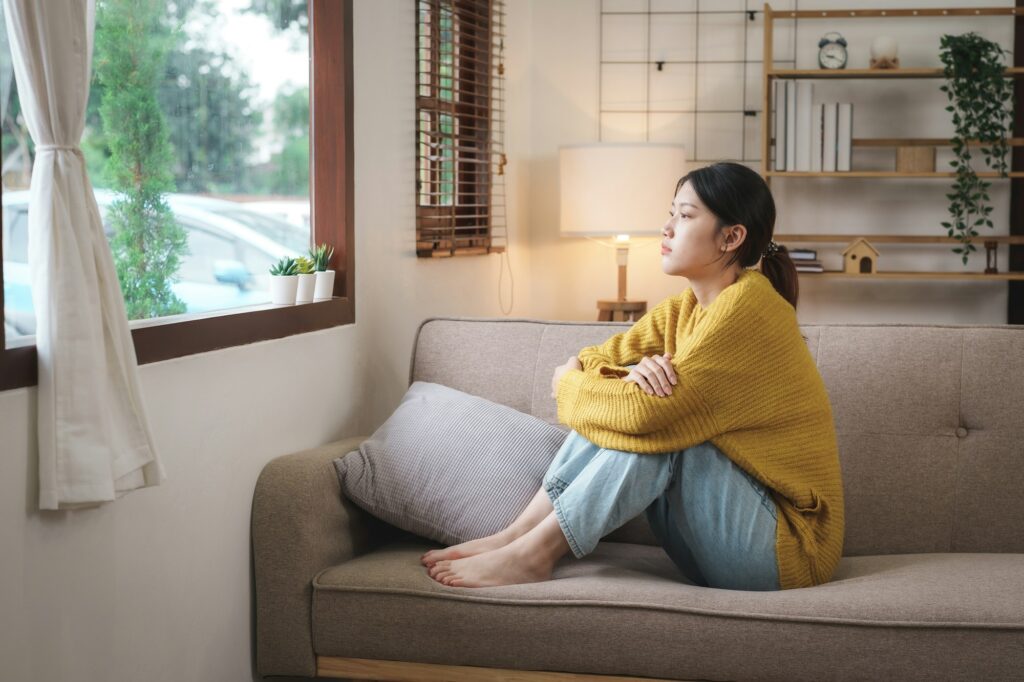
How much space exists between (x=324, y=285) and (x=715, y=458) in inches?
42.1

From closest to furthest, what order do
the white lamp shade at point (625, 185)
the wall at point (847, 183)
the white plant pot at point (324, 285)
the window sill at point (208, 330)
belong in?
the window sill at point (208, 330), the white plant pot at point (324, 285), the white lamp shade at point (625, 185), the wall at point (847, 183)

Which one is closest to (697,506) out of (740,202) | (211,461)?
(740,202)

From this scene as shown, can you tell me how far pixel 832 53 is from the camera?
Answer: 14.4 feet

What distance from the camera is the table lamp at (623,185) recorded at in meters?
4.10

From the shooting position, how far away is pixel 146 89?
6.85 feet

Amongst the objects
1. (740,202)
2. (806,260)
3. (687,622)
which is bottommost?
(687,622)

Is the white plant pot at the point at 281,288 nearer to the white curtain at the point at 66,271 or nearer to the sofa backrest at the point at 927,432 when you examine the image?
the white curtain at the point at 66,271

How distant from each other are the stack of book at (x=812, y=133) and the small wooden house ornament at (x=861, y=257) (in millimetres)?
301

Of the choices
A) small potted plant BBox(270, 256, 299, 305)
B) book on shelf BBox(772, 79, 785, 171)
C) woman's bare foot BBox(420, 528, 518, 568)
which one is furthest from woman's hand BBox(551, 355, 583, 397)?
book on shelf BBox(772, 79, 785, 171)

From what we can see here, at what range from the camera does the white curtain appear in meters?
1.55

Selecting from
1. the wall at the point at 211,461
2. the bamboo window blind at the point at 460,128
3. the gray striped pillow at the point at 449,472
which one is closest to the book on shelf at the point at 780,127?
the bamboo window blind at the point at 460,128

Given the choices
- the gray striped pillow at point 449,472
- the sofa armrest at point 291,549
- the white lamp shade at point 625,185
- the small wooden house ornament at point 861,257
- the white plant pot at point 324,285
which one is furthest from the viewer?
the small wooden house ornament at point 861,257

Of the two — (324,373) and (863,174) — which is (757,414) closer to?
(324,373)

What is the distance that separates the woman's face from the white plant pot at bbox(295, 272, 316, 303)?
833 millimetres
